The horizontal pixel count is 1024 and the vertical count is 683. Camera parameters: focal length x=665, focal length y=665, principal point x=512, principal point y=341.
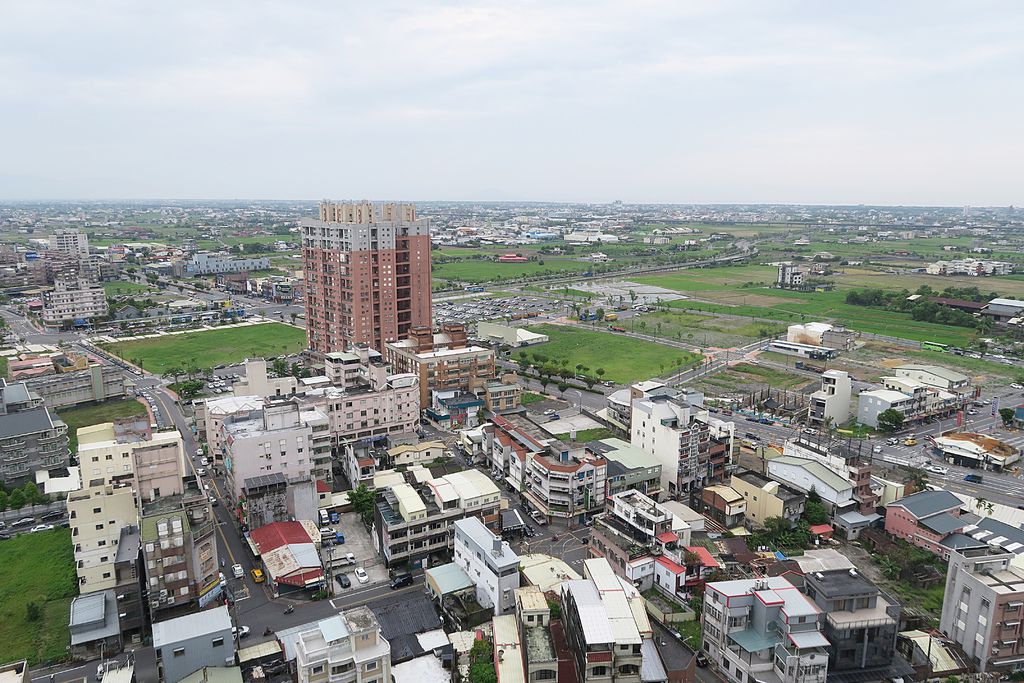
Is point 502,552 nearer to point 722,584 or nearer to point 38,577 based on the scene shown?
point 722,584

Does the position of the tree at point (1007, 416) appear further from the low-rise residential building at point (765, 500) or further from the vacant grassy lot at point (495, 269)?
the vacant grassy lot at point (495, 269)

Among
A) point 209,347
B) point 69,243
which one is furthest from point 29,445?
point 69,243

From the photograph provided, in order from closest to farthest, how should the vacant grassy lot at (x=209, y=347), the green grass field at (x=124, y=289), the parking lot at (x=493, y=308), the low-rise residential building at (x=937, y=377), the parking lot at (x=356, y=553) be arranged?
the parking lot at (x=356, y=553), the low-rise residential building at (x=937, y=377), the vacant grassy lot at (x=209, y=347), the parking lot at (x=493, y=308), the green grass field at (x=124, y=289)

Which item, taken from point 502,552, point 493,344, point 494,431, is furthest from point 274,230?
point 502,552

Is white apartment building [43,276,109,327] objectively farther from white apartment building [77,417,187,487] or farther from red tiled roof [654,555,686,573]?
red tiled roof [654,555,686,573]

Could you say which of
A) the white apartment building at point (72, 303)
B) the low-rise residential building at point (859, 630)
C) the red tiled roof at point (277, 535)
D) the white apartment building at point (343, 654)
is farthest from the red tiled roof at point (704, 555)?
the white apartment building at point (72, 303)

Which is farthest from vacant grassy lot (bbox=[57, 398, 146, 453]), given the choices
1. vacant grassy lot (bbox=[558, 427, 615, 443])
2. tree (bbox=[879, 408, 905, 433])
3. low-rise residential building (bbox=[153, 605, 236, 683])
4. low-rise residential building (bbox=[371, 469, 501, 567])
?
tree (bbox=[879, 408, 905, 433])
